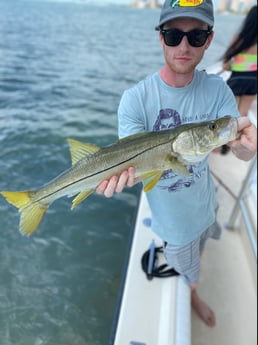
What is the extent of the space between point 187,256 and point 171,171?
0.64 metres

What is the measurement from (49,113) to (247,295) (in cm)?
524

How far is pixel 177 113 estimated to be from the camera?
1.73m

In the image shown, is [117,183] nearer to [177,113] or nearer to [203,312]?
[177,113]

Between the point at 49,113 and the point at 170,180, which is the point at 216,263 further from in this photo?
the point at 49,113

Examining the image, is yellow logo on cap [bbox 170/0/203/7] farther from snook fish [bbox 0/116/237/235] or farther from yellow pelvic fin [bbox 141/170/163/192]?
yellow pelvic fin [bbox 141/170/163/192]

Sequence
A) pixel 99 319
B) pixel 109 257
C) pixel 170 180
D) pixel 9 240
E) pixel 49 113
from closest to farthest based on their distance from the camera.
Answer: pixel 170 180 → pixel 99 319 → pixel 9 240 → pixel 109 257 → pixel 49 113

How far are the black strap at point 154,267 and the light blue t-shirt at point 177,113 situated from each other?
Result: 60cm

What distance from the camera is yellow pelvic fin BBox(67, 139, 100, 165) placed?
1660 mm

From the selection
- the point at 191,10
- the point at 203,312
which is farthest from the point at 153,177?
the point at 203,312

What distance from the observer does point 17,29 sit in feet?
52.4

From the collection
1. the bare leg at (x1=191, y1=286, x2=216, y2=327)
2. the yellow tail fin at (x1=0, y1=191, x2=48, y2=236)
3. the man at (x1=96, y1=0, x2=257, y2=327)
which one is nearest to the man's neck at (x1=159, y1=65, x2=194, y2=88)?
the man at (x1=96, y1=0, x2=257, y2=327)

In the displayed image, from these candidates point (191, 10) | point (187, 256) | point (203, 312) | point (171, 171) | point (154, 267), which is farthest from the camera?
point (203, 312)

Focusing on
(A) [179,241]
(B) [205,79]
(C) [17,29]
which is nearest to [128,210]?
(A) [179,241]

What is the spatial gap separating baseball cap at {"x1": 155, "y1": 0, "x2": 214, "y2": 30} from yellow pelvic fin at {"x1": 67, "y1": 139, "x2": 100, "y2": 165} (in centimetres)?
67
